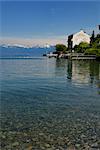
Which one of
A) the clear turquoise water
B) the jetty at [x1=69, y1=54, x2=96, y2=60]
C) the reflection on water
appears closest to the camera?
the clear turquoise water

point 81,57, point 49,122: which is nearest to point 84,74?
point 49,122

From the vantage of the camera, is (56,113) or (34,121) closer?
(34,121)

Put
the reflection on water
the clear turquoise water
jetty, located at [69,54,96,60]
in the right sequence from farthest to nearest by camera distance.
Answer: jetty, located at [69,54,96,60] < the reflection on water < the clear turquoise water

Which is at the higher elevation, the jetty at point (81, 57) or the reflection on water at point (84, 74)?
the jetty at point (81, 57)

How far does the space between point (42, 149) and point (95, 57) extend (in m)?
132

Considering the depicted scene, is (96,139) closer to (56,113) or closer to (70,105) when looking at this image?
(56,113)

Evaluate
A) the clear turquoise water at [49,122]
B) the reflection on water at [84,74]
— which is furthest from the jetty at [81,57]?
the clear turquoise water at [49,122]

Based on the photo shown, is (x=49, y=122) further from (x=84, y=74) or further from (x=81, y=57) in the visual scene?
(x=81, y=57)

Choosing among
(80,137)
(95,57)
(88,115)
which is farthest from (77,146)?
(95,57)

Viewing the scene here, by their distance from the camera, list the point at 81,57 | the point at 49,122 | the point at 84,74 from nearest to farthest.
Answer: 1. the point at 49,122
2. the point at 84,74
3. the point at 81,57

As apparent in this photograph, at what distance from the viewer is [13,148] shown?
14719mm

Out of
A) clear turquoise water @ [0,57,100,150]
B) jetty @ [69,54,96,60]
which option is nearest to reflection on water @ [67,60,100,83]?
clear turquoise water @ [0,57,100,150]

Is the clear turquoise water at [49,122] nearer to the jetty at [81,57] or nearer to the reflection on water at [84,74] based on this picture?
the reflection on water at [84,74]

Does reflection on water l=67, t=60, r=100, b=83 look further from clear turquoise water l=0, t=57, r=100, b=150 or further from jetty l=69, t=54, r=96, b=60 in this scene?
jetty l=69, t=54, r=96, b=60
